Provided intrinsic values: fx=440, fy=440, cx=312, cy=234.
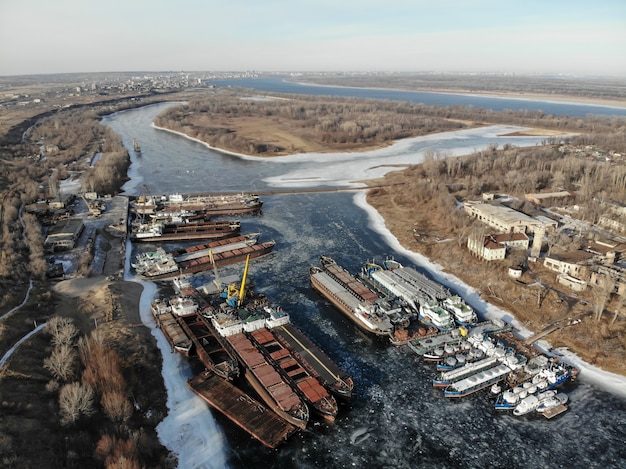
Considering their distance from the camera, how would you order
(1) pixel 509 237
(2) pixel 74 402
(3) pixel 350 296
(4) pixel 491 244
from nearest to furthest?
(2) pixel 74 402
(3) pixel 350 296
(4) pixel 491 244
(1) pixel 509 237

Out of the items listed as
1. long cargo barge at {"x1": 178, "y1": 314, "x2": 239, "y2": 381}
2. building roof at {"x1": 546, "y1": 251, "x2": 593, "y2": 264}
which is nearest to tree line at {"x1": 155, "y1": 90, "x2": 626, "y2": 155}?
building roof at {"x1": 546, "y1": 251, "x2": 593, "y2": 264}

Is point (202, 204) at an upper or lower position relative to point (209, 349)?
upper

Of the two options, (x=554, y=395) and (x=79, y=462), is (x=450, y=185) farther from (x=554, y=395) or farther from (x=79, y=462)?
(x=79, y=462)

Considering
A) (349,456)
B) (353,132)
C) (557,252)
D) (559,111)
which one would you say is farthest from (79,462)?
(559,111)

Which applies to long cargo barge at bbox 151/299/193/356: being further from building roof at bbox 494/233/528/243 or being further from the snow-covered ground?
building roof at bbox 494/233/528/243

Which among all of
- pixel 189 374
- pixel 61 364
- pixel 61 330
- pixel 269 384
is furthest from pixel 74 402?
pixel 269 384

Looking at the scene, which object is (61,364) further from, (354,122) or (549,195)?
(354,122)
